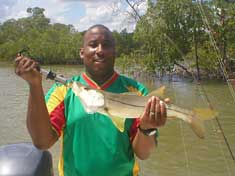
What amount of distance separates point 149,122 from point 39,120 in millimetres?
599

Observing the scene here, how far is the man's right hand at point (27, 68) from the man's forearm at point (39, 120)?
0.23ft

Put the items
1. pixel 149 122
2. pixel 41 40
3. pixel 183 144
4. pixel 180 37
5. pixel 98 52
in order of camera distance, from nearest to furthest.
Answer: pixel 149 122
pixel 98 52
pixel 183 144
pixel 180 37
pixel 41 40

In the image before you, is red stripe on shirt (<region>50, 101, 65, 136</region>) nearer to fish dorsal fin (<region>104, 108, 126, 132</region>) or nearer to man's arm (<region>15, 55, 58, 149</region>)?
man's arm (<region>15, 55, 58, 149</region>)

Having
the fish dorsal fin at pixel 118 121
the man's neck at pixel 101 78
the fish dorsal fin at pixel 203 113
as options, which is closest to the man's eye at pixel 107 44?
the man's neck at pixel 101 78

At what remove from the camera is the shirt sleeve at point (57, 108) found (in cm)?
246

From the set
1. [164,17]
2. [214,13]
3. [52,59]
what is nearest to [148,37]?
[164,17]

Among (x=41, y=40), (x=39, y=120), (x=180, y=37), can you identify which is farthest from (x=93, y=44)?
(x=41, y=40)

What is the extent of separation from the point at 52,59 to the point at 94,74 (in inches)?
2172

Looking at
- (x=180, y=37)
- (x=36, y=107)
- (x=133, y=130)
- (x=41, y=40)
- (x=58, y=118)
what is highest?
(x=36, y=107)

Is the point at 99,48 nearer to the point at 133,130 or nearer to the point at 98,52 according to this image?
the point at 98,52

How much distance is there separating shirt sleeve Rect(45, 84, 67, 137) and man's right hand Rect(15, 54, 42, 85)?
11.1 inches

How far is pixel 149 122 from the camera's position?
2.29m

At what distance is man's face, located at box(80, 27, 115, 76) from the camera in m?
2.46

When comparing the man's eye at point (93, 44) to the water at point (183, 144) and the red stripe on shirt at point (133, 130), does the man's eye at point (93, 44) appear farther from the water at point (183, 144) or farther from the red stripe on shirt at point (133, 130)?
the water at point (183, 144)
